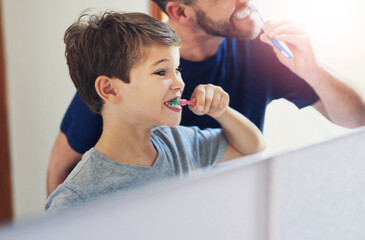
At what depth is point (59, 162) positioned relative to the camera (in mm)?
674

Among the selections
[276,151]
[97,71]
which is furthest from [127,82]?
[276,151]

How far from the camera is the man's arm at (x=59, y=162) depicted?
0.66 meters

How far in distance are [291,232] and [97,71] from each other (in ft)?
2.72

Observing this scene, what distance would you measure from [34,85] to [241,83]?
475 mm

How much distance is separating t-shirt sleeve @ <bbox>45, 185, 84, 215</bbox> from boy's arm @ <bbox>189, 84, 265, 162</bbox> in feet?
0.98

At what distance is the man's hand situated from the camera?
0.94 meters

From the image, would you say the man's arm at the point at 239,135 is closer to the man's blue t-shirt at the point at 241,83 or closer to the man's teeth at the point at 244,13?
the man's blue t-shirt at the point at 241,83

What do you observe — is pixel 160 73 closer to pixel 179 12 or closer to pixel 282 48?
pixel 179 12

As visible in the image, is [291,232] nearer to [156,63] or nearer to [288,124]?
[288,124]

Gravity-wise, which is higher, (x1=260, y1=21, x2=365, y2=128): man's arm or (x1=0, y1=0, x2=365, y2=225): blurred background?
(x1=0, y1=0, x2=365, y2=225): blurred background

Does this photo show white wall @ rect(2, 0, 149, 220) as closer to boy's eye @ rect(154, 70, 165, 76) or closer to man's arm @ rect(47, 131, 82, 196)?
man's arm @ rect(47, 131, 82, 196)

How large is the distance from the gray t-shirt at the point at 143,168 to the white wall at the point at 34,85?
0.06 meters

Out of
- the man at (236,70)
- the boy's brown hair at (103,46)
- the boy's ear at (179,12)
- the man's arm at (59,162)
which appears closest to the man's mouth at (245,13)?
the man at (236,70)

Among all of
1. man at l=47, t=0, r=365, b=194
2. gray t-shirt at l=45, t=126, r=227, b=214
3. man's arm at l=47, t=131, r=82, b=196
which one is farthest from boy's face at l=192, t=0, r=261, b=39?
man's arm at l=47, t=131, r=82, b=196
